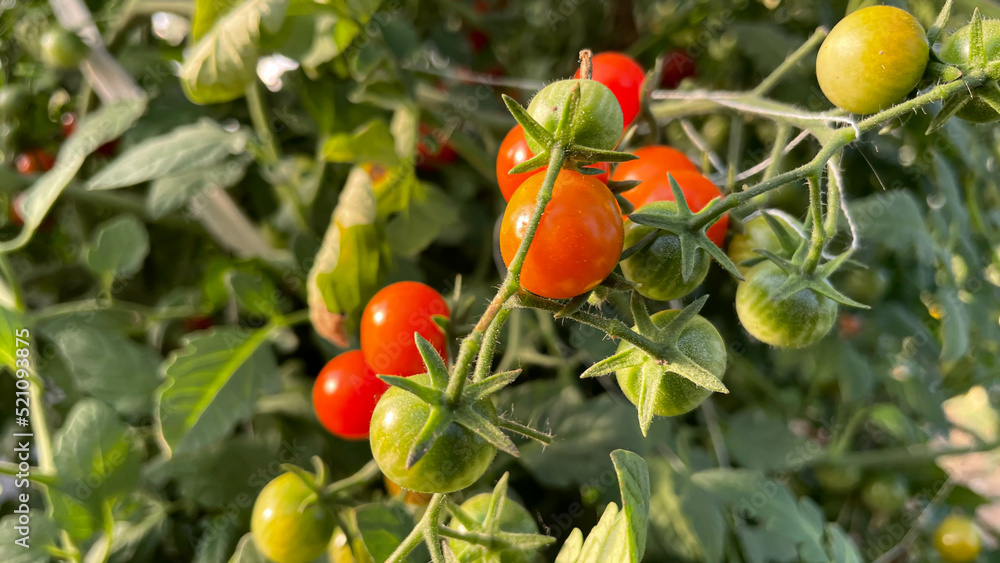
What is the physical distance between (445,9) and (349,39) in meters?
0.40

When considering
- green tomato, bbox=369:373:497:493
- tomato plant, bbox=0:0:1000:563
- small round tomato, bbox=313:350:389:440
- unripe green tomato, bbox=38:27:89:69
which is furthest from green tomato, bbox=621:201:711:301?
unripe green tomato, bbox=38:27:89:69

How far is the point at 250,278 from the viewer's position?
63cm

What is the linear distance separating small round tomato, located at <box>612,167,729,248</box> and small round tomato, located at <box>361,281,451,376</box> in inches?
6.6

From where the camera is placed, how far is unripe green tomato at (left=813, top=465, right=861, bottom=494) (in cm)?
→ 90

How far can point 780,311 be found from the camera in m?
0.36

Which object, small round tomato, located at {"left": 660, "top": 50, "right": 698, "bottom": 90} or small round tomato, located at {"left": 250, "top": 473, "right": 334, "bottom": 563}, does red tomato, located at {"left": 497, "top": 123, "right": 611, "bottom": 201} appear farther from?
small round tomato, located at {"left": 660, "top": 50, "right": 698, "bottom": 90}

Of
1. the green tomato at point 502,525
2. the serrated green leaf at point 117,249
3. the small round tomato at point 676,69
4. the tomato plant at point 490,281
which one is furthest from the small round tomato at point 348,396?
the small round tomato at point 676,69

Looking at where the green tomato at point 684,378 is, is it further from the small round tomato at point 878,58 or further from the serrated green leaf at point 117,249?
the serrated green leaf at point 117,249

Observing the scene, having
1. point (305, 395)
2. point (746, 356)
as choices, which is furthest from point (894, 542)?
point (305, 395)

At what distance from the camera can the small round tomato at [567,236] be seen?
0.28 m

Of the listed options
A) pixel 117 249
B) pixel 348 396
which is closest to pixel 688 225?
pixel 348 396

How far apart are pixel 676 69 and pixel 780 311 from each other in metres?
0.66

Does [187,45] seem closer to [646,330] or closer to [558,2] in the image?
[558,2]

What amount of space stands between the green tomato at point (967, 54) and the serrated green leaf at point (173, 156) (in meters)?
0.58
